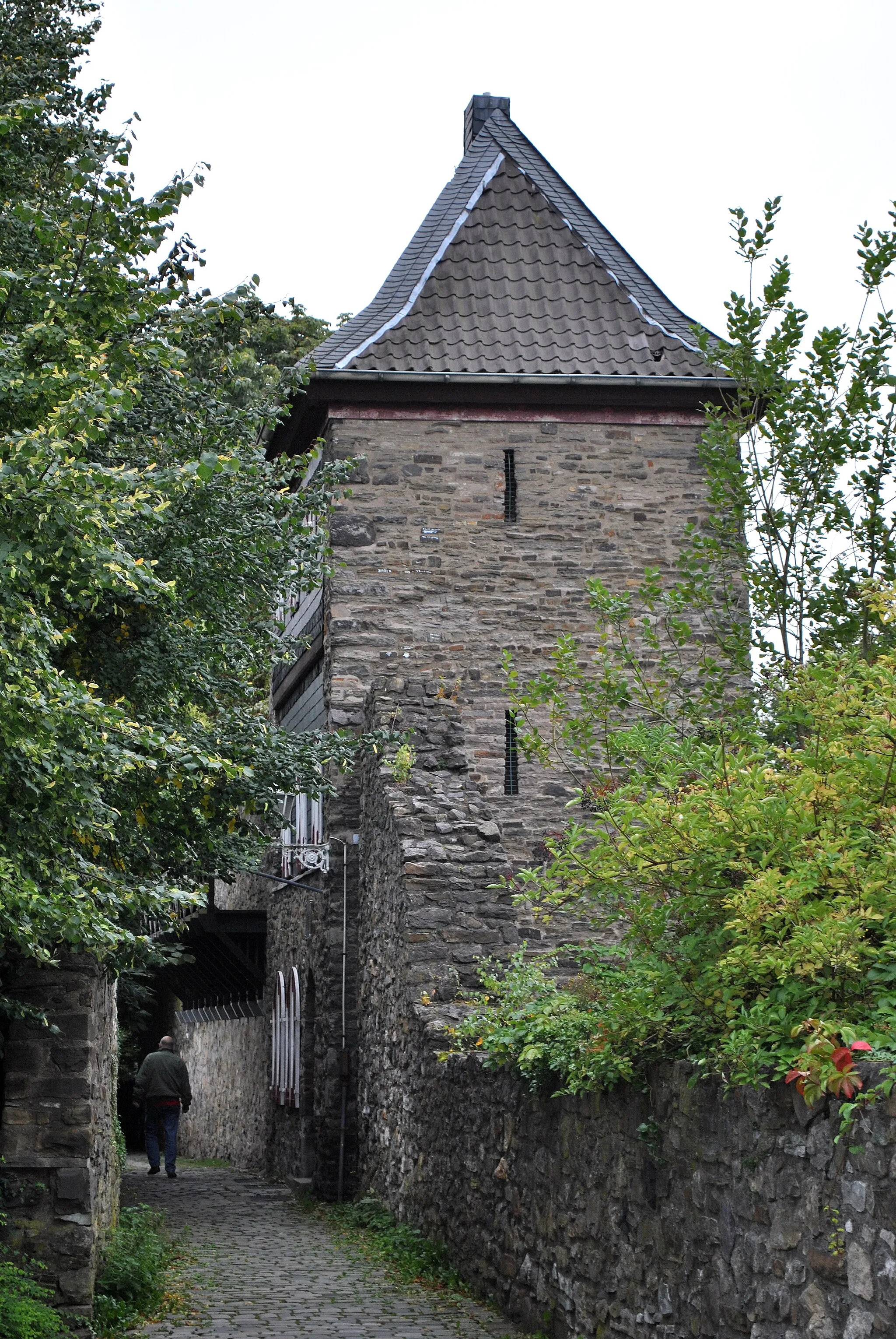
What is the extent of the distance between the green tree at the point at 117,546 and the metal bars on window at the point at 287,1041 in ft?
13.7

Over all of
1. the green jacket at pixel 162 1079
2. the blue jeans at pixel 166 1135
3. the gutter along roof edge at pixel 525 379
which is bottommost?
the blue jeans at pixel 166 1135

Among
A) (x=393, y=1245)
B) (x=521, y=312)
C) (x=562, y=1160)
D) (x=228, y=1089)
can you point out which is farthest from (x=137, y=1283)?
(x=228, y=1089)

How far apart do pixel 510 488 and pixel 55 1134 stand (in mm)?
9236

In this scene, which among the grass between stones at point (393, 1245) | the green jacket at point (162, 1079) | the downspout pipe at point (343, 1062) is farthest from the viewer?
the green jacket at point (162, 1079)

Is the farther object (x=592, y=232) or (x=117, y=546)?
→ (x=592, y=232)

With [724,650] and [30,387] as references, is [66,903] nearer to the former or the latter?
[30,387]

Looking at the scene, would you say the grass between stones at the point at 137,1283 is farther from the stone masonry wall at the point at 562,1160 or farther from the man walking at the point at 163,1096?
the man walking at the point at 163,1096

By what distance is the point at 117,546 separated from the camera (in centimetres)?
620

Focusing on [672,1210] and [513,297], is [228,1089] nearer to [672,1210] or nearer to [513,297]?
[513,297]

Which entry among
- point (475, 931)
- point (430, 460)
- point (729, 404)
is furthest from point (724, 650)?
point (430, 460)

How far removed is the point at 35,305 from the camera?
300 inches

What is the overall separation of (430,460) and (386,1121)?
6.61 metres

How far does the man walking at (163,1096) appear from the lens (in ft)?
52.8

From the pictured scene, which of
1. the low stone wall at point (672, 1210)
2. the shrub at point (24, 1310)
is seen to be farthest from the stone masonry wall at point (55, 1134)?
the low stone wall at point (672, 1210)
